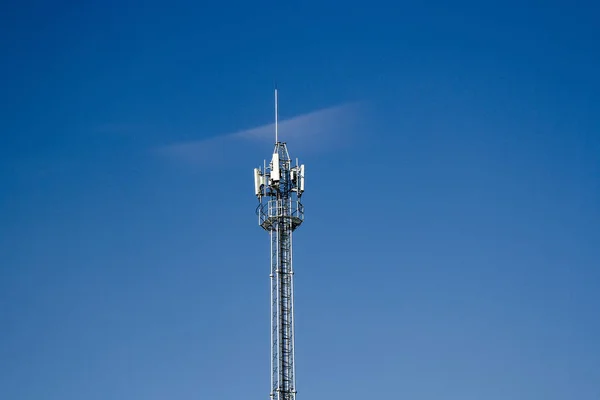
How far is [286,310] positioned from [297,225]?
26.1 ft

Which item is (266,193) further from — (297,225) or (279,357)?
(279,357)

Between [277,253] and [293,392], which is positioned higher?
[277,253]

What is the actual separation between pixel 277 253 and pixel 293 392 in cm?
1244

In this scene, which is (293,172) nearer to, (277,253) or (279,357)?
(277,253)

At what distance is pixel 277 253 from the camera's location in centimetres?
12681

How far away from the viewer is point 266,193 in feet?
425

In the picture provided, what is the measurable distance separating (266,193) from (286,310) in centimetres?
1120

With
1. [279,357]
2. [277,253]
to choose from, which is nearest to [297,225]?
[277,253]

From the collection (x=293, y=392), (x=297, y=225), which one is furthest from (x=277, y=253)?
(x=293, y=392)

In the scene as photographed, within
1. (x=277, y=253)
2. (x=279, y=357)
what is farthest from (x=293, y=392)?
(x=277, y=253)

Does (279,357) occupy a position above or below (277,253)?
below

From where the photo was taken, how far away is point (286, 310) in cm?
12531

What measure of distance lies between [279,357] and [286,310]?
14.0ft

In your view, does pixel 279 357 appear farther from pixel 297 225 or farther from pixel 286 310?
pixel 297 225
